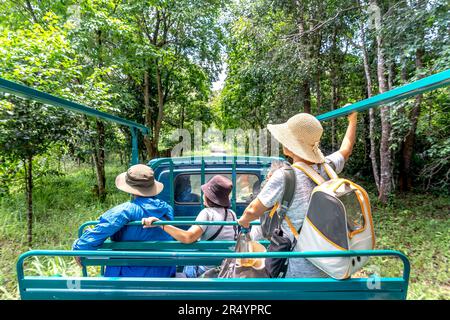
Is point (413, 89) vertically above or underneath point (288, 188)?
above

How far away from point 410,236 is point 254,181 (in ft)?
15.0

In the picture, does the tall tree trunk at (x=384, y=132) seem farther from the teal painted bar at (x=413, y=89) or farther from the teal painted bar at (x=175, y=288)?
the teal painted bar at (x=175, y=288)

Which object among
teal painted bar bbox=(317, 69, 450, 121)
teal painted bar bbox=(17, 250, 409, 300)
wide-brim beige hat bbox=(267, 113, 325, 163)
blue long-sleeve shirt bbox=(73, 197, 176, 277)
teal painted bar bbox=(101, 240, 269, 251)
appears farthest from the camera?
teal painted bar bbox=(101, 240, 269, 251)

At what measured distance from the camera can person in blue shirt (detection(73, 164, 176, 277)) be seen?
71.5 inches

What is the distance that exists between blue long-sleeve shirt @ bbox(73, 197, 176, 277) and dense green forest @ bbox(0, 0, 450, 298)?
313cm

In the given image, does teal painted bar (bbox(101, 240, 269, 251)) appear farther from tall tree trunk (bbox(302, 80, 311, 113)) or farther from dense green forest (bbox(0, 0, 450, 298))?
tall tree trunk (bbox(302, 80, 311, 113))

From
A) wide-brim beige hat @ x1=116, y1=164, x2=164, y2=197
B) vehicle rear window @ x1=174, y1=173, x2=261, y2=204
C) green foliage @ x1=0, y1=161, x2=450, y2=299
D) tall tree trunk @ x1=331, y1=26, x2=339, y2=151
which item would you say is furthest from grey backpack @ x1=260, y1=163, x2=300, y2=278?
tall tree trunk @ x1=331, y1=26, x2=339, y2=151

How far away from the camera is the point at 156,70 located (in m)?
12.3

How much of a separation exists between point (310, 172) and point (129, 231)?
1344mm

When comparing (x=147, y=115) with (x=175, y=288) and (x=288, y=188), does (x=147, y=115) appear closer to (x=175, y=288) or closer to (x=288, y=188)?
(x=288, y=188)

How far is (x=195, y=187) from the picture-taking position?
12.4ft

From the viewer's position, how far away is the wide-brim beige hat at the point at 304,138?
1.66 m

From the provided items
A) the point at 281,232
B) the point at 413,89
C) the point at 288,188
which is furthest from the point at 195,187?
the point at 413,89
